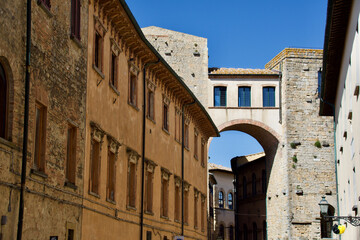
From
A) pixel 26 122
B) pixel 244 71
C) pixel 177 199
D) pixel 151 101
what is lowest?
pixel 26 122

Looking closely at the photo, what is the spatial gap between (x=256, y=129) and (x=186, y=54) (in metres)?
7.51

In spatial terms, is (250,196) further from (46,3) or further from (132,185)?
(46,3)

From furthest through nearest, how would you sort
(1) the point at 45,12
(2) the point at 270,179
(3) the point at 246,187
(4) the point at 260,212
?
(3) the point at 246,187 < (4) the point at 260,212 < (2) the point at 270,179 < (1) the point at 45,12

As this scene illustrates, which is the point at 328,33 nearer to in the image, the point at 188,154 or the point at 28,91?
the point at 28,91

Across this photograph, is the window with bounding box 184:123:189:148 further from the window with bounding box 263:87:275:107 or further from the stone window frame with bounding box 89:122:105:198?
the window with bounding box 263:87:275:107

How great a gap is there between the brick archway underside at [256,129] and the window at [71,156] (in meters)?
35.3

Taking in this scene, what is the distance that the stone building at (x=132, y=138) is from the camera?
711 inches

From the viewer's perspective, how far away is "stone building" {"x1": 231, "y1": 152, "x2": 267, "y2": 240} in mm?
59434

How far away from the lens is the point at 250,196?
6322cm

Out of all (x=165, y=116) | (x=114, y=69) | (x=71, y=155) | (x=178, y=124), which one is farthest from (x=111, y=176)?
(x=178, y=124)

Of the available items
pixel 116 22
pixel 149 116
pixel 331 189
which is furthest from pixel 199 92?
pixel 116 22

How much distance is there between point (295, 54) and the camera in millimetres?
50531

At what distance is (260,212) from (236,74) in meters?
13.9

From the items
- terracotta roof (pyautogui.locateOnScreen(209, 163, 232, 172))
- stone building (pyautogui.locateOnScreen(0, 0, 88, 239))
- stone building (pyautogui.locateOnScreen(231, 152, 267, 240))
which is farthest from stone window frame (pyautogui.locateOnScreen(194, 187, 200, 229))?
terracotta roof (pyautogui.locateOnScreen(209, 163, 232, 172))
